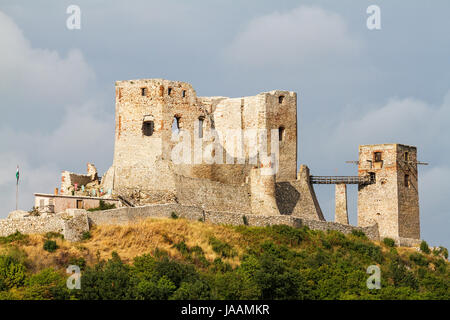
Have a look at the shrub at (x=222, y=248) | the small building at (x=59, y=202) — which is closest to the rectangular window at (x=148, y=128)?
the small building at (x=59, y=202)

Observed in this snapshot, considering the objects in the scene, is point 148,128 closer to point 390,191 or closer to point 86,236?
point 86,236

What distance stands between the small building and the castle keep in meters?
0.22

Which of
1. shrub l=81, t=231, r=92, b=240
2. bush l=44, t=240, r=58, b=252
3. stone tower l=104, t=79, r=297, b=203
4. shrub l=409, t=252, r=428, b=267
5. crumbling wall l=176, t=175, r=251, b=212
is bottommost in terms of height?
shrub l=409, t=252, r=428, b=267

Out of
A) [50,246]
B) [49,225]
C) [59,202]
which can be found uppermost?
[59,202]

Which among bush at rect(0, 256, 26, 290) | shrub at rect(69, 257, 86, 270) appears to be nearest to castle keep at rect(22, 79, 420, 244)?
shrub at rect(69, 257, 86, 270)

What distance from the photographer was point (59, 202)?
192ft

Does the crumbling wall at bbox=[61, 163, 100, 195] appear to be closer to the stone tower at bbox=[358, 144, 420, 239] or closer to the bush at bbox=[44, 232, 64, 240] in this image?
the bush at bbox=[44, 232, 64, 240]

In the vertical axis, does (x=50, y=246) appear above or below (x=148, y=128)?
below

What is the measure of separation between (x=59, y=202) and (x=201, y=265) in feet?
27.1

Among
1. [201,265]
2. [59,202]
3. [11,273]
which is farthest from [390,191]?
[11,273]

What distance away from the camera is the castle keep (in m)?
62.8
